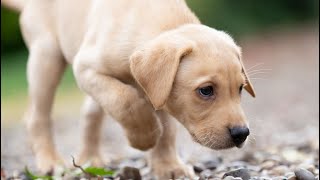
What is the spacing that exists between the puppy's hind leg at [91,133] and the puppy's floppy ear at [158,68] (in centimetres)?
177

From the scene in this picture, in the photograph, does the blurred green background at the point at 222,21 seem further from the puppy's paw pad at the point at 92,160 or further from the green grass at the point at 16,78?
the puppy's paw pad at the point at 92,160

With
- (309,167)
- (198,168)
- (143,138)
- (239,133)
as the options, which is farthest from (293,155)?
(239,133)

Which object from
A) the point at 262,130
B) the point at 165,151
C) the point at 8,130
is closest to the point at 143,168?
the point at 165,151

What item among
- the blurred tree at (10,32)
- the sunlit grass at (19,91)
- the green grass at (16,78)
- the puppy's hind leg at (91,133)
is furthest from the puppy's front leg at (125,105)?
the blurred tree at (10,32)

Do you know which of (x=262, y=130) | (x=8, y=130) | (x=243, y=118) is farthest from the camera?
(x=8, y=130)

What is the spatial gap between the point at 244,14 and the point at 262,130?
13.1 meters

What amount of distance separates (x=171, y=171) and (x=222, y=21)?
54.5 ft

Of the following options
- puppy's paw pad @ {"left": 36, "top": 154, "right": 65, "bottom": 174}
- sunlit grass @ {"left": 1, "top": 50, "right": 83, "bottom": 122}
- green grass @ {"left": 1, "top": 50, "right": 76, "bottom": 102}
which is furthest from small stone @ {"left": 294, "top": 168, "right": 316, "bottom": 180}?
green grass @ {"left": 1, "top": 50, "right": 76, "bottom": 102}

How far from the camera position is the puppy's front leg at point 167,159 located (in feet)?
21.9

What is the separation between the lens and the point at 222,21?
75.6 ft

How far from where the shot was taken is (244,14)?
78.7 ft

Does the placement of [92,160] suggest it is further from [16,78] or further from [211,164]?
[16,78]

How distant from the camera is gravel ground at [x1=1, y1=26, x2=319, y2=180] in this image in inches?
271

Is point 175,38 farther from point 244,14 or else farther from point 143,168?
point 244,14
